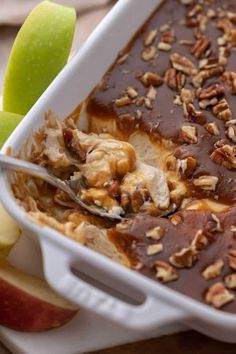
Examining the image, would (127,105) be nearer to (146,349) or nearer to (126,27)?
(126,27)

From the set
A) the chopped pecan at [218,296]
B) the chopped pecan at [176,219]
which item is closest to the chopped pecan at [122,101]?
the chopped pecan at [176,219]

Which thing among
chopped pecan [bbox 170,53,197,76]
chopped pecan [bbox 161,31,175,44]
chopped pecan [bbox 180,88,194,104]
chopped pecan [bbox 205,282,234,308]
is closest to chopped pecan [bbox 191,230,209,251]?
chopped pecan [bbox 205,282,234,308]

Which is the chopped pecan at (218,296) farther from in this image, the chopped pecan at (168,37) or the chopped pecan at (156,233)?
the chopped pecan at (168,37)

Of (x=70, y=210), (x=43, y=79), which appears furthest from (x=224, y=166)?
(x=43, y=79)

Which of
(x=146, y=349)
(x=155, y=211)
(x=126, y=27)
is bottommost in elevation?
(x=146, y=349)

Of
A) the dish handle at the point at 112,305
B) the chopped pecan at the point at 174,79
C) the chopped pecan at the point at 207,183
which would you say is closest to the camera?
the dish handle at the point at 112,305

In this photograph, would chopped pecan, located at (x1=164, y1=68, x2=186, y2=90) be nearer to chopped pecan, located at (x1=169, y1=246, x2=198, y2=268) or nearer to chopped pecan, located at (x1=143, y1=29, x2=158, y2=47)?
chopped pecan, located at (x1=143, y1=29, x2=158, y2=47)

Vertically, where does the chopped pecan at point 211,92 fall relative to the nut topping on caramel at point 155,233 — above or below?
above

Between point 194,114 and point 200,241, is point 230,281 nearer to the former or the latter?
point 200,241
